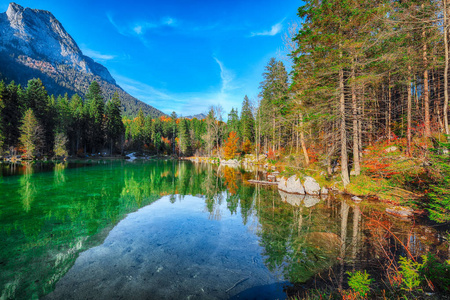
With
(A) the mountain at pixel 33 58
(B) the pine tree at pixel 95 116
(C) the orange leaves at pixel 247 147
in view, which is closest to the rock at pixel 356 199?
(C) the orange leaves at pixel 247 147

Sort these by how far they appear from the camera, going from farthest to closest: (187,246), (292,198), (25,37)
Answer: (25,37) → (292,198) → (187,246)

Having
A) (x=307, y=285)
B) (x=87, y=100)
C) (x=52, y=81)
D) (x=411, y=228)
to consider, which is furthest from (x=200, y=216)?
(x=52, y=81)

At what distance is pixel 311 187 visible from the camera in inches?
529

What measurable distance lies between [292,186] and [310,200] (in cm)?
229

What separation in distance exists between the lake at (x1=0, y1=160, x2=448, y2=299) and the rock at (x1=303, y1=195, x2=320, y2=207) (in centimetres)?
45

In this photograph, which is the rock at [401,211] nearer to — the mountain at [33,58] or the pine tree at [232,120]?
the pine tree at [232,120]

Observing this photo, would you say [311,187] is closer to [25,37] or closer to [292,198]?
[292,198]

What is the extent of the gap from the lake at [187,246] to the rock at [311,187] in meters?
2.54

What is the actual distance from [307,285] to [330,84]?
44.6ft

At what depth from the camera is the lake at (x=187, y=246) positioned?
4.13 metres

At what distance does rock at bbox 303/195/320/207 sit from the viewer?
1085 cm

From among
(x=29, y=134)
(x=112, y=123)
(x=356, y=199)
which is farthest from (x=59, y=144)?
(x=356, y=199)

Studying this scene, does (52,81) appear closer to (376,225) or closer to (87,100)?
(87,100)

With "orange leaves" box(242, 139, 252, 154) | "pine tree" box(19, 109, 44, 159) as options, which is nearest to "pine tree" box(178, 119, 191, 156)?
"orange leaves" box(242, 139, 252, 154)
